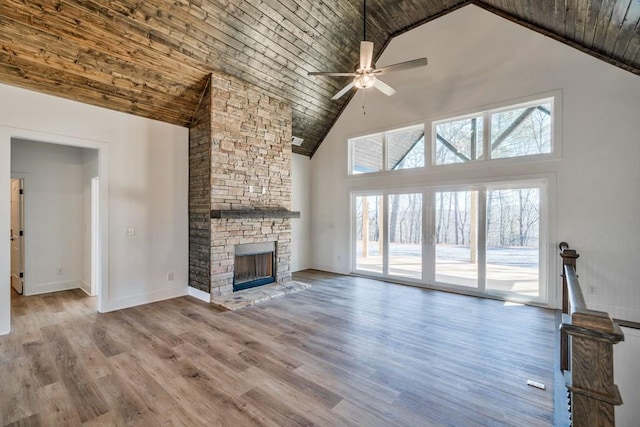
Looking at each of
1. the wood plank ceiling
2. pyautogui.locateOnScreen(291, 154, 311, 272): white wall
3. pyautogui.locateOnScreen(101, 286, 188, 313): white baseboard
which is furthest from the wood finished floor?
the wood plank ceiling

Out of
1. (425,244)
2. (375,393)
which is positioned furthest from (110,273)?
(425,244)

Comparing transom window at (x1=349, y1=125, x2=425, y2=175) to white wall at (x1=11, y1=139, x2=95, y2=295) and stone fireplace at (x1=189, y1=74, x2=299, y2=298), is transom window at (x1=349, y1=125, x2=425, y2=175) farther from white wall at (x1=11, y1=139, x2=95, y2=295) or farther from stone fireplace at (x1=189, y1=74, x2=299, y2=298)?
white wall at (x1=11, y1=139, x2=95, y2=295)

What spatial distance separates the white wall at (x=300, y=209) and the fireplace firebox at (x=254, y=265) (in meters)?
1.35

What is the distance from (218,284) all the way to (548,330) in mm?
4730

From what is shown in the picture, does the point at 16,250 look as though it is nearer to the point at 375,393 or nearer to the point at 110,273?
the point at 110,273

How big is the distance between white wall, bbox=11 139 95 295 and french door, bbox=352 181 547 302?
575cm

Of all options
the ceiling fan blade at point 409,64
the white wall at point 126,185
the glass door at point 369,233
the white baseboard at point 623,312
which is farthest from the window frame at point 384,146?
the white wall at point 126,185

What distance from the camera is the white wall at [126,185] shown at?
3.54m

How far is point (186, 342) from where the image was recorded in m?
3.29

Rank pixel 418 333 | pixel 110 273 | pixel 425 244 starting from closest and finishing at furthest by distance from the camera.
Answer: pixel 418 333
pixel 110 273
pixel 425 244

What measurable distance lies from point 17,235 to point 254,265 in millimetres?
4102

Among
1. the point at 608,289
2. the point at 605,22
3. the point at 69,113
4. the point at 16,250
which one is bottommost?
the point at 608,289

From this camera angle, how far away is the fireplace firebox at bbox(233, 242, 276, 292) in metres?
5.27

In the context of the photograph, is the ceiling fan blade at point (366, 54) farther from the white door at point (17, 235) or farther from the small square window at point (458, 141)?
the white door at point (17, 235)
